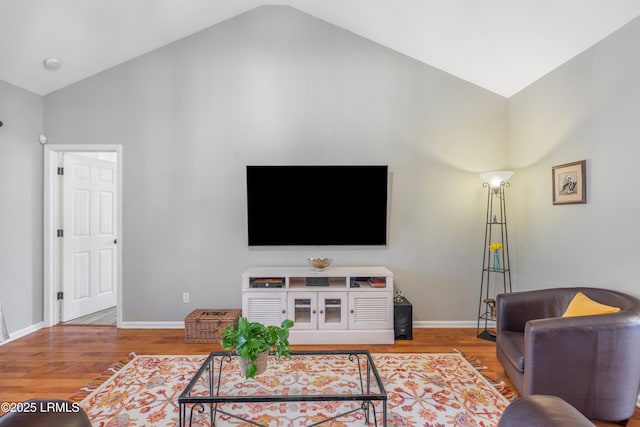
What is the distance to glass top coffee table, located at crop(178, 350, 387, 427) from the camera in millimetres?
1594

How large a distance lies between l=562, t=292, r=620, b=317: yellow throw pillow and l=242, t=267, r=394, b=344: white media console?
1454 millimetres

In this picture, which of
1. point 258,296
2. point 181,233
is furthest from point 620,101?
point 181,233

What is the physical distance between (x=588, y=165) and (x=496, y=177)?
798mm

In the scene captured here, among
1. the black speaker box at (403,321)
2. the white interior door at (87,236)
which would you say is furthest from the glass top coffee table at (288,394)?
the white interior door at (87,236)

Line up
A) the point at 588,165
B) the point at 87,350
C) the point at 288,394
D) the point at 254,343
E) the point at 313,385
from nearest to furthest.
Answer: the point at 254,343 < the point at 288,394 < the point at 313,385 < the point at 588,165 < the point at 87,350

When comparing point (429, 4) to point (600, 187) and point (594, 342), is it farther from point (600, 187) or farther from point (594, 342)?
point (594, 342)

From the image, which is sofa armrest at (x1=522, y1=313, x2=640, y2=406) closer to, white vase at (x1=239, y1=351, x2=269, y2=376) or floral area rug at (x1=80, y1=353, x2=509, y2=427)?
floral area rug at (x1=80, y1=353, x2=509, y2=427)

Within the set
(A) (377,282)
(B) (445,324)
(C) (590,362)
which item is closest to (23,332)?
(A) (377,282)

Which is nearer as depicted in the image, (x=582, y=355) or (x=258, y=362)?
(x=258, y=362)

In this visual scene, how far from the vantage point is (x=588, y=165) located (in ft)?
8.43

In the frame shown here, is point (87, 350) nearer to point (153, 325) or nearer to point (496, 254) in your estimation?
point (153, 325)

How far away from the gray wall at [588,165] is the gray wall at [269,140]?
17.6 inches

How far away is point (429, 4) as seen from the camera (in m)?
2.83

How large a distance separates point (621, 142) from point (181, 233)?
400cm
